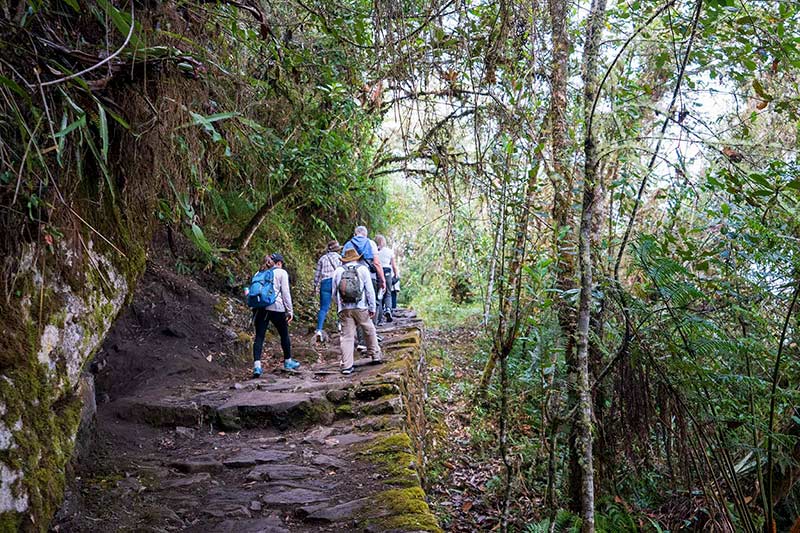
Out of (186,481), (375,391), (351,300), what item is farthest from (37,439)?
(351,300)

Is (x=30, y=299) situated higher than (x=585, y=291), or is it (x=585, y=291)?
(x=30, y=299)

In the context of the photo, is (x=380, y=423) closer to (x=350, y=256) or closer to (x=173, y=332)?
(x=350, y=256)

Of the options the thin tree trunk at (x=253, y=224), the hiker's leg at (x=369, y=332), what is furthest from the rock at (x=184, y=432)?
the thin tree trunk at (x=253, y=224)

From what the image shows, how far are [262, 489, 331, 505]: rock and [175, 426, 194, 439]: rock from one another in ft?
5.38

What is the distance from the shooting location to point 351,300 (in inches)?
277

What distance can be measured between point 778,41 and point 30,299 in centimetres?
515

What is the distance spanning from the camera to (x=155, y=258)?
334 inches

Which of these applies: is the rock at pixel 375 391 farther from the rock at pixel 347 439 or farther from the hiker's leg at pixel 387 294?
the hiker's leg at pixel 387 294

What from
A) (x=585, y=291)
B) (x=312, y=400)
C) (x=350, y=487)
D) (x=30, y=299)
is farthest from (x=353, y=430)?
(x=30, y=299)

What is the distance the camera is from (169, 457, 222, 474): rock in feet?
15.0

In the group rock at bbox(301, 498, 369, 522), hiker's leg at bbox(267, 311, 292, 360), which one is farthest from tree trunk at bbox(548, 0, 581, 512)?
hiker's leg at bbox(267, 311, 292, 360)

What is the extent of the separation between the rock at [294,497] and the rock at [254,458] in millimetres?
628

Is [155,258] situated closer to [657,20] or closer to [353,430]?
[353,430]

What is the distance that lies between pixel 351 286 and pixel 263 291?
49.0 inches
